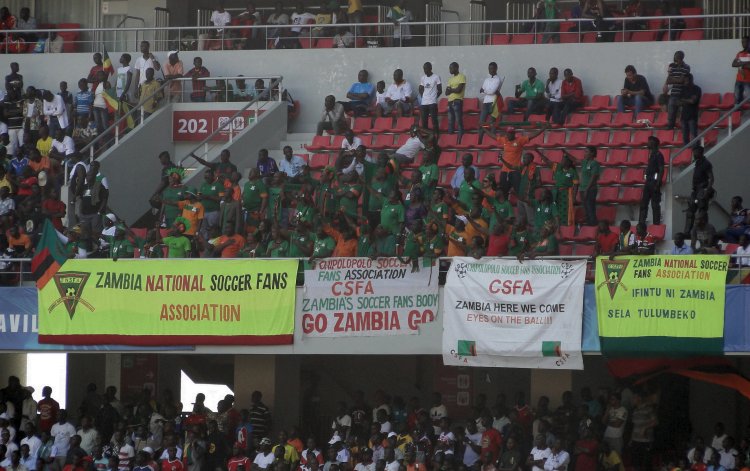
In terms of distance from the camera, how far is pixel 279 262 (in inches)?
871

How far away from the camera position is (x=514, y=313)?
68.4 ft

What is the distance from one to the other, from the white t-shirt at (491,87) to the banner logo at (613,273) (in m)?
6.84

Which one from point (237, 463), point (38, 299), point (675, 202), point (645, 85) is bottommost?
point (237, 463)

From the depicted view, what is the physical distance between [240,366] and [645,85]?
26.4ft

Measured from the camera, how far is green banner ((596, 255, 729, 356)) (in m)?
19.7

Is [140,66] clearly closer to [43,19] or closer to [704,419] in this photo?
[43,19]

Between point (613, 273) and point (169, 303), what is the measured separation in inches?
248

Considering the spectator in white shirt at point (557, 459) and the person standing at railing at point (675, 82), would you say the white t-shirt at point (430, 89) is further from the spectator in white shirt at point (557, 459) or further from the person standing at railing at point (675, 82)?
the spectator in white shirt at point (557, 459)

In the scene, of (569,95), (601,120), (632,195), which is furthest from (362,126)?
(632,195)

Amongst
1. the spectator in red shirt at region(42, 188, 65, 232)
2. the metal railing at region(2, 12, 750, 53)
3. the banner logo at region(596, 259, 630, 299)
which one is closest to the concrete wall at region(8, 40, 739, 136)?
the metal railing at region(2, 12, 750, 53)

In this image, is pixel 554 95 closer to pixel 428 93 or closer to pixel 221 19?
pixel 428 93

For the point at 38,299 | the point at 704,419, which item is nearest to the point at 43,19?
the point at 38,299

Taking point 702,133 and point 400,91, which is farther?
point 400,91

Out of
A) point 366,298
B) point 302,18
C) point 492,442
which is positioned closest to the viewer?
point 492,442
